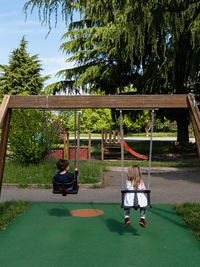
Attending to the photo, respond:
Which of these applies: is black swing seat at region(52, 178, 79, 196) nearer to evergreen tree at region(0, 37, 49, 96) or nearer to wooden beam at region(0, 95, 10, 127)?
wooden beam at region(0, 95, 10, 127)

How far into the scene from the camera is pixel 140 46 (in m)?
12.3

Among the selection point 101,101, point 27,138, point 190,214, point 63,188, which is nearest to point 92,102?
point 101,101

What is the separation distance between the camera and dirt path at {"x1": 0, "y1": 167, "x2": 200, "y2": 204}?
7.97 m

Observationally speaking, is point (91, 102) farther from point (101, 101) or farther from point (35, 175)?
point (35, 175)

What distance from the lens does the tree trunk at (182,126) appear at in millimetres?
17631

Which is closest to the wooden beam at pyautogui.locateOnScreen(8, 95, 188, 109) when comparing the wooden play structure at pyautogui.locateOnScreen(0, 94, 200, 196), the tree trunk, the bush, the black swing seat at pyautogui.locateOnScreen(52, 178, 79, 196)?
the wooden play structure at pyautogui.locateOnScreen(0, 94, 200, 196)

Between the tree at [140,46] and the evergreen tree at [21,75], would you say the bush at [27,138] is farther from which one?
the evergreen tree at [21,75]

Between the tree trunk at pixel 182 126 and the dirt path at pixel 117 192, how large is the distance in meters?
6.51

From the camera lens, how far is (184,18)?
39.2ft

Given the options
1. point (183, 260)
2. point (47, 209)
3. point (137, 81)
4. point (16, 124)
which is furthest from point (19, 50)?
point (183, 260)

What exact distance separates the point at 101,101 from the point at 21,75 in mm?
42858

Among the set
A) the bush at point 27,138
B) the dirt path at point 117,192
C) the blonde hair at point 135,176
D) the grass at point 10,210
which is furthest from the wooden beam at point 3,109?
the bush at point 27,138

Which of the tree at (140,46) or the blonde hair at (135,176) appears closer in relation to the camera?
the blonde hair at (135,176)

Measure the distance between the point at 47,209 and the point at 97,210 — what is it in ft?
3.42
